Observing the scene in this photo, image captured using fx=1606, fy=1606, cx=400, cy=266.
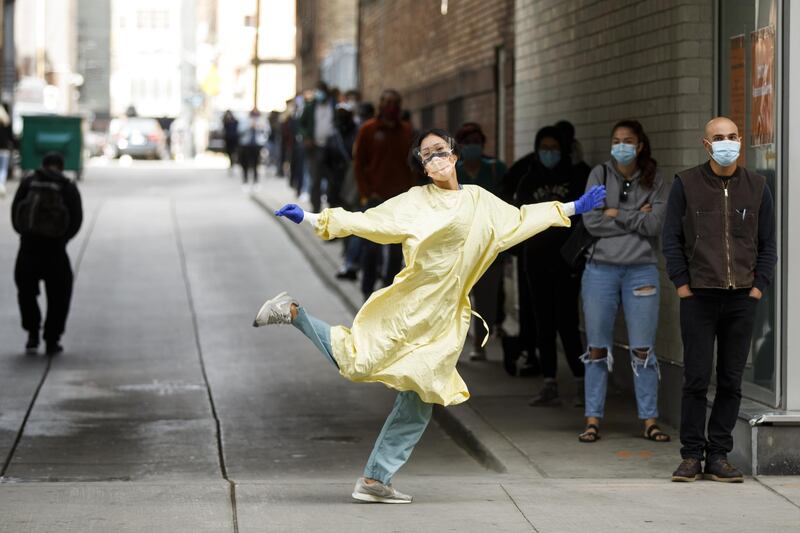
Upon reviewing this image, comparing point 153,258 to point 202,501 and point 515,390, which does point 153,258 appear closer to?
point 515,390

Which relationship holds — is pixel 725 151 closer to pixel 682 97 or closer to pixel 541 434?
pixel 682 97

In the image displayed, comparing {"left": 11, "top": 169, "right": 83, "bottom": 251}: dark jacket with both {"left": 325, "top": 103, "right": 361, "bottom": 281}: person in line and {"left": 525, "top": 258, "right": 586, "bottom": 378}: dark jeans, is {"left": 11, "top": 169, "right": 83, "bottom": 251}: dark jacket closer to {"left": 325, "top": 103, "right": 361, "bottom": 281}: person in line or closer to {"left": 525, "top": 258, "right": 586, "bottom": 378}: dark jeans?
{"left": 325, "top": 103, "right": 361, "bottom": 281}: person in line

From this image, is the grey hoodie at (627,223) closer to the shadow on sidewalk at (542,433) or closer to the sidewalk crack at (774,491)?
the shadow on sidewalk at (542,433)

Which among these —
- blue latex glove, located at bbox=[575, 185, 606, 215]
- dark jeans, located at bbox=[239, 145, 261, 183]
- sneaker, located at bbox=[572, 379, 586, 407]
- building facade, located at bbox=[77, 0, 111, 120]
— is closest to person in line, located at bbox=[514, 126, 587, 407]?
sneaker, located at bbox=[572, 379, 586, 407]

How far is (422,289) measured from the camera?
760 centimetres

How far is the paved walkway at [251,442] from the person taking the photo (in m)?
7.42

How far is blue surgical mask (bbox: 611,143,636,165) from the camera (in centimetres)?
934

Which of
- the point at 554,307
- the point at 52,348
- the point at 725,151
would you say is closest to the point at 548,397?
the point at 554,307

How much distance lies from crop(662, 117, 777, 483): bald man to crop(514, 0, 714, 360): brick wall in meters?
1.88

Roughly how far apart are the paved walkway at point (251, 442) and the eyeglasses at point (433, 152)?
166 cm

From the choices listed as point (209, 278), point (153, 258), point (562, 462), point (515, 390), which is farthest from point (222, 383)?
point (153, 258)

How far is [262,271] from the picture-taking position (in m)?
20.5

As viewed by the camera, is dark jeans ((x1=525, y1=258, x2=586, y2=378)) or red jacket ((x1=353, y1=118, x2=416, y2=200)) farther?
red jacket ((x1=353, y1=118, x2=416, y2=200))

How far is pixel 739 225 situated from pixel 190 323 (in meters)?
9.26
